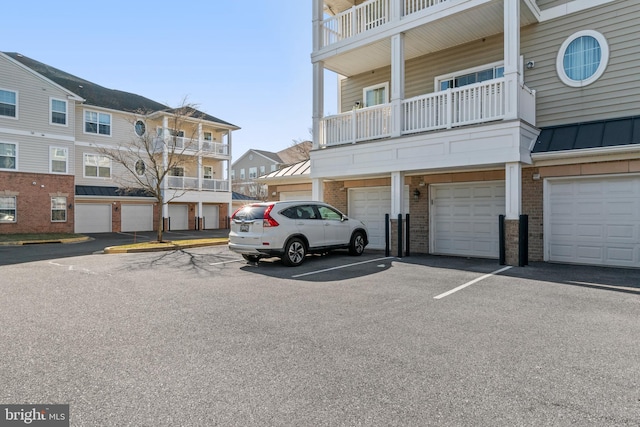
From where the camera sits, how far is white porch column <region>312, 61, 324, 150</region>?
42.0ft

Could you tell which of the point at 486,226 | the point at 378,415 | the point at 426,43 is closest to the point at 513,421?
the point at 378,415

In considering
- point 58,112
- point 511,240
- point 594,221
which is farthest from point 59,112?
point 594,221

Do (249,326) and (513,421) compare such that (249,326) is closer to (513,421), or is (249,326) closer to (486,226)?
(513,421)

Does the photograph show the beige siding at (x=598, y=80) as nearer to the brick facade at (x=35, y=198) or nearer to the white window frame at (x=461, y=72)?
the white window frame at (x=461, y=72)

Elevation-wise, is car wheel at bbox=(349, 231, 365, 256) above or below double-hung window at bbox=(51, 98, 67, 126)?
below

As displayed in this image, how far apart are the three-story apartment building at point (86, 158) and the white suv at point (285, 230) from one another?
9.58m

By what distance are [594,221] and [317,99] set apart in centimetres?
896

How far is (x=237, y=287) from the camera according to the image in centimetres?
698

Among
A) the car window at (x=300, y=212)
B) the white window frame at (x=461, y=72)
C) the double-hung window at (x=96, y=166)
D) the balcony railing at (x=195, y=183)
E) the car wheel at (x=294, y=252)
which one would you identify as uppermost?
the white window frame at (x=461, y=72)

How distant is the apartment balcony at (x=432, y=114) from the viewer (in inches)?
371

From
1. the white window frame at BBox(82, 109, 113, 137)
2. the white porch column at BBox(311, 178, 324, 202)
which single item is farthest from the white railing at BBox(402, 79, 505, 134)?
the white window frame at BBox(82, 109, 113, 137)

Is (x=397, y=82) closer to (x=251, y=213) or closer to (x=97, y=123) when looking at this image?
(x=251, y=213)

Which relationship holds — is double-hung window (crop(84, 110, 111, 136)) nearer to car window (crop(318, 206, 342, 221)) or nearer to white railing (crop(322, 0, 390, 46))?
white railing (crop(322, 0, 390, 46))

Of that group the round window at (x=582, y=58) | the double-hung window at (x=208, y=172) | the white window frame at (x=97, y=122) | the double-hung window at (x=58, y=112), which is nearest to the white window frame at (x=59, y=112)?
the double-hung window at (x=58, y=112)
